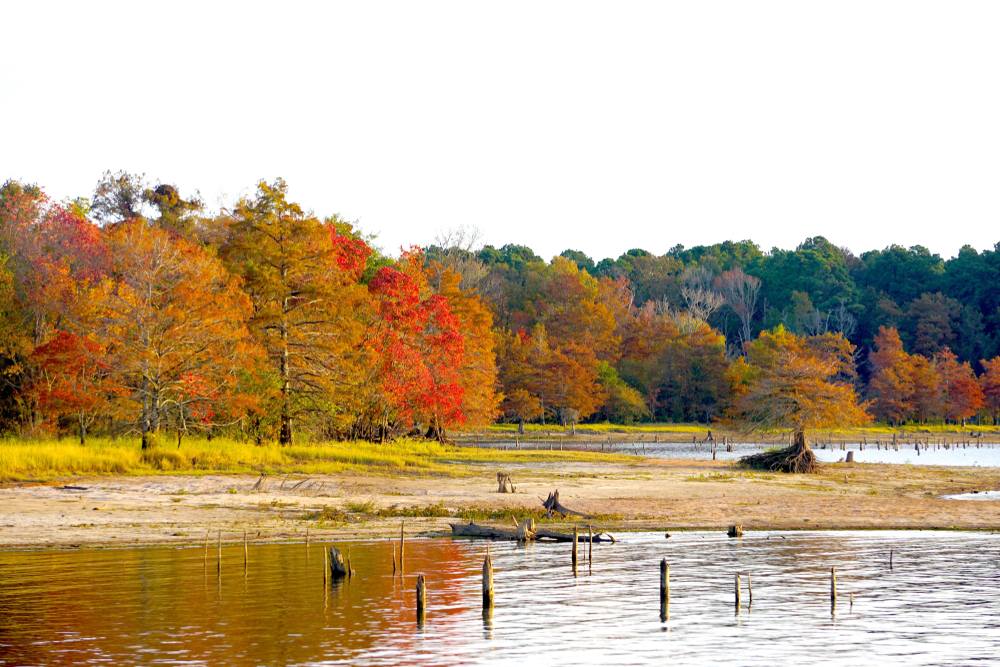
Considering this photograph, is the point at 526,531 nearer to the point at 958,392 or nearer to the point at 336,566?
the point at 336,566

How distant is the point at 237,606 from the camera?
1808 cm

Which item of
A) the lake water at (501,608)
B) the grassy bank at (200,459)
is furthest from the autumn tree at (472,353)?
the lake water at (501,608)

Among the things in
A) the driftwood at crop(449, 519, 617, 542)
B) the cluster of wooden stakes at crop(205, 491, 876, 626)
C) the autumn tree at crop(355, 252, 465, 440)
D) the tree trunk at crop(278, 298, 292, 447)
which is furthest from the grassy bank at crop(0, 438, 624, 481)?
the driftwood at crop(449, 519, 617, 542)

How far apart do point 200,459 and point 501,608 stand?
70.4 ft

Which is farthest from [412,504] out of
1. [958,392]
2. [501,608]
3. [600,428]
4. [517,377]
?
[958,392]

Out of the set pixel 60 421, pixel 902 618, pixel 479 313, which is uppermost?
pixel 479 313

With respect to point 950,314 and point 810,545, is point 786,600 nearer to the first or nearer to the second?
point 810,545

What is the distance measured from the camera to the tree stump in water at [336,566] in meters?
20.4

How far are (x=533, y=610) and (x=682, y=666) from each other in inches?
165

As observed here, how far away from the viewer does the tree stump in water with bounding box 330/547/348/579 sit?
20359 millimetres

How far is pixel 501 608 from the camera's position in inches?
736

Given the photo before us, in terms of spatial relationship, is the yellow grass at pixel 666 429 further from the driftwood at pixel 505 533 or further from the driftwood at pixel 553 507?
the driftwood at pixel 505 533

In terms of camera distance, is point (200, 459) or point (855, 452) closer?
point (200, 459)

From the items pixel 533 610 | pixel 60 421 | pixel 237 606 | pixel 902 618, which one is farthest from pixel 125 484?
pixel 902 618
